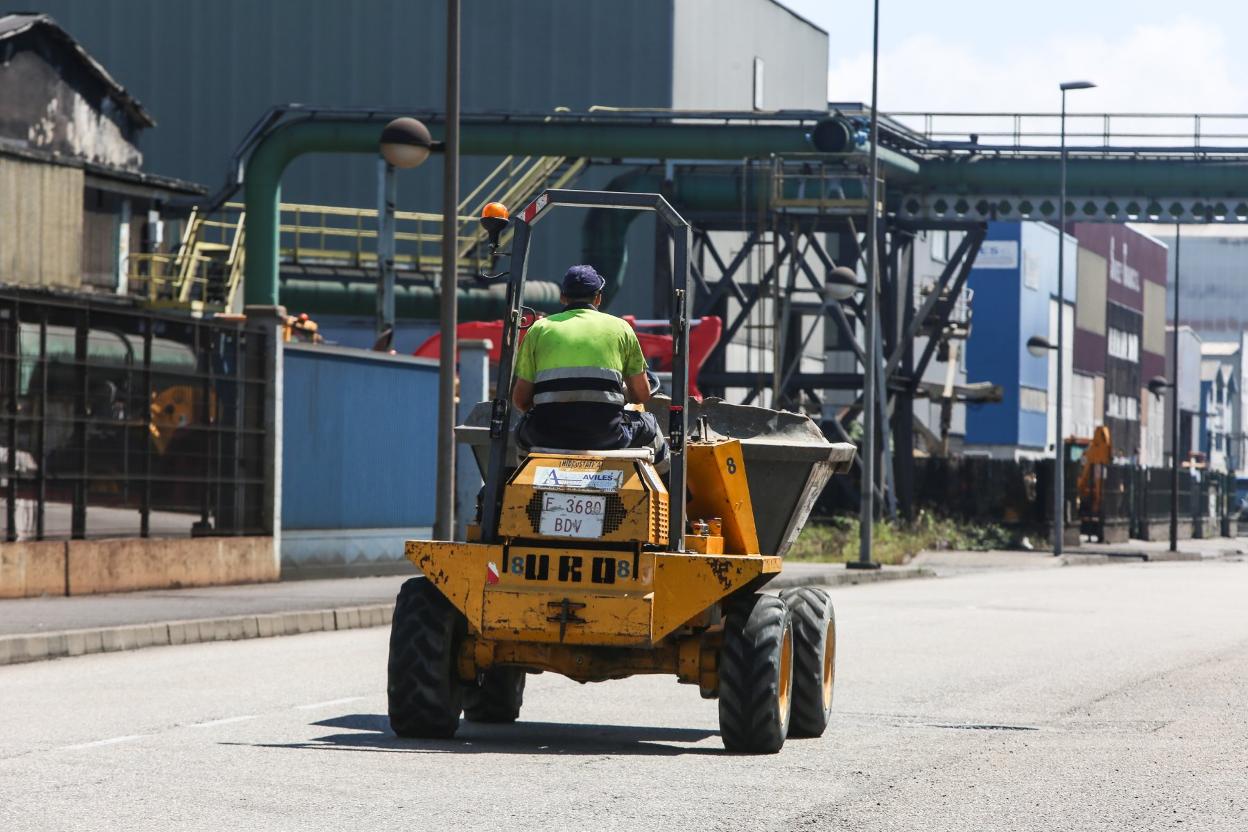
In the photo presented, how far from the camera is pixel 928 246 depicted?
277 ft

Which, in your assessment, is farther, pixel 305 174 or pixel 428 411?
pixel 305 174

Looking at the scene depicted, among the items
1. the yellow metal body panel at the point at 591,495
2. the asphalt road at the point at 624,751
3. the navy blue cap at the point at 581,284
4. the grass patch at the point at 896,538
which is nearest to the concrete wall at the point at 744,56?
the grass patch at the point at 896,538

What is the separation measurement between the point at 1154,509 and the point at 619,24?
23221 millimetres

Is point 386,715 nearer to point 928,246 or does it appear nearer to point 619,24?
point 619,24

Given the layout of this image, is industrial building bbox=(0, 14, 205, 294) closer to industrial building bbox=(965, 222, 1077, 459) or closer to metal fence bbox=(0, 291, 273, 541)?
metal fence bbox=(0, 291, 273, 541)

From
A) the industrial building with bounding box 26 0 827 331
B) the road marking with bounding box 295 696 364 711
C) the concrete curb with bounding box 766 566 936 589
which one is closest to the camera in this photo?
the road marking with bounding box 295 696 364 711

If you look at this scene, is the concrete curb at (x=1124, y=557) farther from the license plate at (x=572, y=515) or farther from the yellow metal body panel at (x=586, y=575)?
the license plate at (x=572, y=515)

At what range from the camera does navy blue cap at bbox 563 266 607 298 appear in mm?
9711

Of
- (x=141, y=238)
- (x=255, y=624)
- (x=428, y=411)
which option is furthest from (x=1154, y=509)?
(x=255, y=624)

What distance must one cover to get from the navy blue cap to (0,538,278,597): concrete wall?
11591 millimetres

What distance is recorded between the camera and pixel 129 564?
2164cm

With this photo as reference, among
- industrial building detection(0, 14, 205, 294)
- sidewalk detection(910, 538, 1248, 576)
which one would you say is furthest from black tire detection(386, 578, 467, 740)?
industrial building detection(0, 14, 205, 294)

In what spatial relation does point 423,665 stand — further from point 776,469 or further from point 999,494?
point 999,494

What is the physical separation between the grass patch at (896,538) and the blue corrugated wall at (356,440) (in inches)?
376
